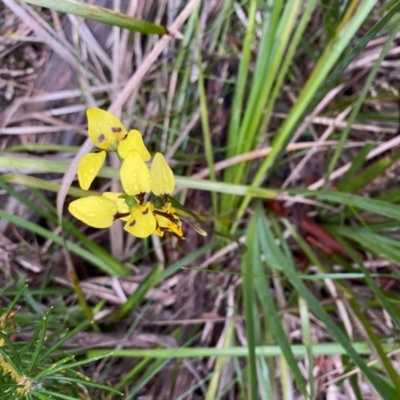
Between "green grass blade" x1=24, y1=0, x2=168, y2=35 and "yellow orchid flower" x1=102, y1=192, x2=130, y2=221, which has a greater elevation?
"green grass blade" x1=24, y1=0, x2=168, y2=35

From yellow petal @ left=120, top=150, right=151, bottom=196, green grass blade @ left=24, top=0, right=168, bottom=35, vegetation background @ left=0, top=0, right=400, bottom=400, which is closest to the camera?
yellow petal @ left=120, top=150, right=151, bottom=196

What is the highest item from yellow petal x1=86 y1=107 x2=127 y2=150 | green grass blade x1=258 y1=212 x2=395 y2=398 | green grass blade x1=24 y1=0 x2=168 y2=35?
green grass blade x1=24 y1=0 x2=168 y2=35

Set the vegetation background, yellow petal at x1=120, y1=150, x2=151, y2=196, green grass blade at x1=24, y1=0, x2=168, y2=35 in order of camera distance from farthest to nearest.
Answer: the vegetation background → green grass blade at x1=24, y1=0, x2=168, y2=35 → yellow petal at x1=120, y1=150, x2=151, y2=196

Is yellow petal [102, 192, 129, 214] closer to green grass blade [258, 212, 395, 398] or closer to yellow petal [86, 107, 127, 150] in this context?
yellow petal [86, 107, 127, 150]

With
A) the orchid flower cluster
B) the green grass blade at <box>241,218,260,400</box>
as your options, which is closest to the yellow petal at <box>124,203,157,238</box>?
the orchid flower cluster

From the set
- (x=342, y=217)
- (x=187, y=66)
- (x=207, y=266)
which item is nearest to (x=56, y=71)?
(x=187, y=66)

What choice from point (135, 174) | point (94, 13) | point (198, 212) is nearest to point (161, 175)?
point (135, 174)

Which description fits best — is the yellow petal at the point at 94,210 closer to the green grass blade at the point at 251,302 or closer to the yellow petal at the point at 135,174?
the yellow petal at the point at 135,174

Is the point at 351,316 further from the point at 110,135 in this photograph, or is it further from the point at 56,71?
the point at 56,71
